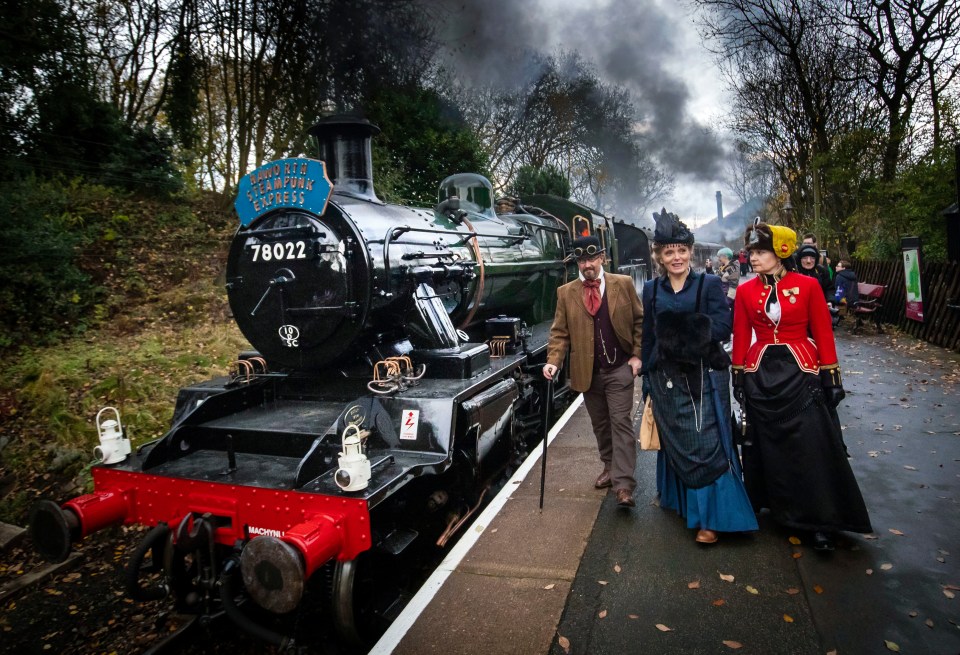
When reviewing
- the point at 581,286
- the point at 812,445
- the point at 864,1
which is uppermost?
the point at 864,1

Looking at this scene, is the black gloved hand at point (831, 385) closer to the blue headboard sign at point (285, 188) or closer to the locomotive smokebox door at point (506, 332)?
the locomotive smokebox door at point (506, 332)

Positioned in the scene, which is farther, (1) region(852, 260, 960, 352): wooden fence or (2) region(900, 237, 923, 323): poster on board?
(2) region(900, 237, 923, 323): poster on board

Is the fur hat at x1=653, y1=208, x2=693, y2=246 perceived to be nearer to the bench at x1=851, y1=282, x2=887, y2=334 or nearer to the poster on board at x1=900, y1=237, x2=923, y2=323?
the poster on board at x1=900, y1=237, x2=923, y2=323

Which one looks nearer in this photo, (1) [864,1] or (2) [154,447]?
(2) [154,447]

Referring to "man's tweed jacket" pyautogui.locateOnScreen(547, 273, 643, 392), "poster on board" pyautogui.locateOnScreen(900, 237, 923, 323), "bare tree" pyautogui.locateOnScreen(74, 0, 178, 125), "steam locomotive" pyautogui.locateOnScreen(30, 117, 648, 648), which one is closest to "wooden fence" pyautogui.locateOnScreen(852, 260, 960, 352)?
"poster on board" pyautogui.locateOnScreen(900, 237, 923, 323)

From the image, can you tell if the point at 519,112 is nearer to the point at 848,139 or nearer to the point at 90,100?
the point at 848,139

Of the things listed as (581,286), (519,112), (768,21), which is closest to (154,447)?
(581,286)

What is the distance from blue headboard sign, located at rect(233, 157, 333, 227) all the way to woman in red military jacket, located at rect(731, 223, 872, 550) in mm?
2580

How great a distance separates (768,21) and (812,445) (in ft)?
59.7

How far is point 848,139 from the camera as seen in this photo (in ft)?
48.6

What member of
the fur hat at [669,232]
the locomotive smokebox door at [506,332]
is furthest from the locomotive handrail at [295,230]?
the fur hat at [669,232]

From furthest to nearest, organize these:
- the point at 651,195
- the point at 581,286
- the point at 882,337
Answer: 1. the point at 651,195
2. the point at 882,337
3. the point at 581,286

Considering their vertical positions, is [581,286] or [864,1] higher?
[864,1]

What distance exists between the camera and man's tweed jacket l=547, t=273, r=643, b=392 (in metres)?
3.86
